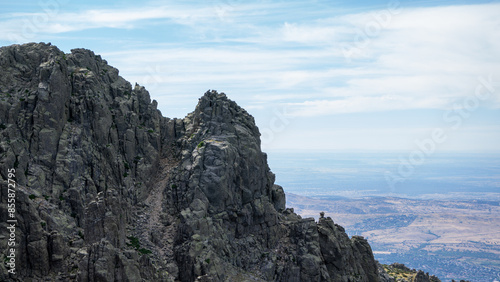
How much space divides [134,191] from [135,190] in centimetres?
47

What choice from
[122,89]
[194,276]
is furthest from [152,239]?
[122,89]

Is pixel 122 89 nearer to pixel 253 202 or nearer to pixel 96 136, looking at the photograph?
pixel 96 136

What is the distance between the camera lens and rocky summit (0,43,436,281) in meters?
72.0

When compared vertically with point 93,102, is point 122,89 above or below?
above

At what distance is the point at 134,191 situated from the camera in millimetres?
93438

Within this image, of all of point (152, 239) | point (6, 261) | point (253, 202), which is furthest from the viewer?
point (253, 202)

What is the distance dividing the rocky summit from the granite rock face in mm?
211

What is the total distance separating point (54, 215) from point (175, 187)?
25749 mm

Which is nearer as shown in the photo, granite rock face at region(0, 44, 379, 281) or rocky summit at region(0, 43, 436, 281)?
rocky summit at region(0, 43, 436, 281)

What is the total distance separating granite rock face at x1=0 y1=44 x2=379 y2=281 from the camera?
73188 millimetres

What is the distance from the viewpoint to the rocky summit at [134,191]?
236ft

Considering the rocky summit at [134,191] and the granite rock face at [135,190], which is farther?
the granite rock face at [135,190]

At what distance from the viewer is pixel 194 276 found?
82438 millimetres

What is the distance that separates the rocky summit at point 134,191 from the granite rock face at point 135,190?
21 centimetres
